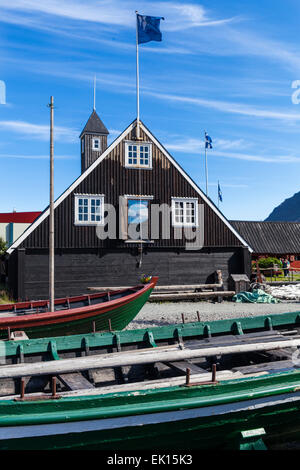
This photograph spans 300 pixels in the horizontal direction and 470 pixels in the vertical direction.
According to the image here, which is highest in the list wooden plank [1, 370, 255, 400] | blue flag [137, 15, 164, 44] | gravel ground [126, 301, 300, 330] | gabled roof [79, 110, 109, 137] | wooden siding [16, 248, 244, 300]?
gabled roof [79, 110, 109, 137]

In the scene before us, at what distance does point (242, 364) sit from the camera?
26.9 ft

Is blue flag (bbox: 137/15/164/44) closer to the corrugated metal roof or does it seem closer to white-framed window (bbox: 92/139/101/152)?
white-framed window (bbox: 92/139/101/152)

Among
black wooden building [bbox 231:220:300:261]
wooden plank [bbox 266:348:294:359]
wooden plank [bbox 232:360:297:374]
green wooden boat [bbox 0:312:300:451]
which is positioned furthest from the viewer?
black wooden building [bbox 231:220:300:261]

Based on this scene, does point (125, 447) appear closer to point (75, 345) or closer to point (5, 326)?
point (75, 345)

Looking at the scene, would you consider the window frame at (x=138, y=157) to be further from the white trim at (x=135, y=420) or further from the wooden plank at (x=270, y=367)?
the white trim at (x=135, y=420)

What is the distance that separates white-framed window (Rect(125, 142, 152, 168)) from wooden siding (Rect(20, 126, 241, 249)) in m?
0.21

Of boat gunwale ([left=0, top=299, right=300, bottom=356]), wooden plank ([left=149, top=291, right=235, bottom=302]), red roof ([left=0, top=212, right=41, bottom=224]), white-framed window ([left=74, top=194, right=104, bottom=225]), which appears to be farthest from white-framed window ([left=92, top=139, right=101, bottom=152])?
boat gunwale ([left=0, top=299, right=300, bottom=356])

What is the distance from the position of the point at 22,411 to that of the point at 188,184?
18.0 m

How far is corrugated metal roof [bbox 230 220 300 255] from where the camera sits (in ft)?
120

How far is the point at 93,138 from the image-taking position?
38.2m

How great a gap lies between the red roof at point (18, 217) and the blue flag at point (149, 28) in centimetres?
3425

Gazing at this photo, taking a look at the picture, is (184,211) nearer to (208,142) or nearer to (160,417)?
(208,142)

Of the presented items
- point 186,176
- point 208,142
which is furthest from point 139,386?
point 208,142

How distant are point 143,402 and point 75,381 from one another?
1561 millimetres
